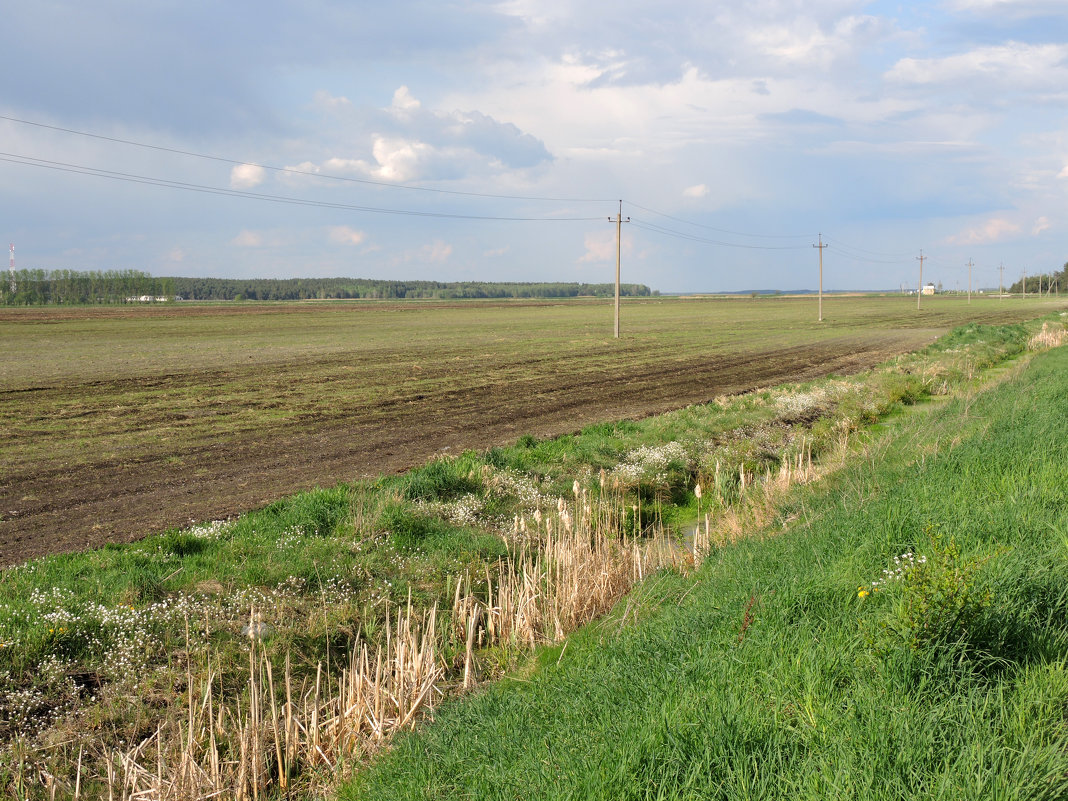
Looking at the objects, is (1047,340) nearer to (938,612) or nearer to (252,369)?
(252,369)

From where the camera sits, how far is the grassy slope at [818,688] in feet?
12.8

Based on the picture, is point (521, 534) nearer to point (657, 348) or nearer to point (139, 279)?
point (657, 348)

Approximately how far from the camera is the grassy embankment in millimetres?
6332

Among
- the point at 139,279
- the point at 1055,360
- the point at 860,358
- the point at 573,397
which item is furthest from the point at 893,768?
the point at 139,279

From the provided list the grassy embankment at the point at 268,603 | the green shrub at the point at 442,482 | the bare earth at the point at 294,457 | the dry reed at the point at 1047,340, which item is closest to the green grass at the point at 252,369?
the bare earth at the point at 294,457

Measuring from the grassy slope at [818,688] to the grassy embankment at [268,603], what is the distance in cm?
135

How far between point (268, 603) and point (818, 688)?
247 inches

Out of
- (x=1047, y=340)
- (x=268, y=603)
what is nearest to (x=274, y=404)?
(x=268, y=603)

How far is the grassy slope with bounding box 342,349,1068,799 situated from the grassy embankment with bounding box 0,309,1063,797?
135 centimetres

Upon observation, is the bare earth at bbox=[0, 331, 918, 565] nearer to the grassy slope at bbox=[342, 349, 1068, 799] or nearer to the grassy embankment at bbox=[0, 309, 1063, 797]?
the grassy embankment at bbox=[0, 309, 1063, 797]

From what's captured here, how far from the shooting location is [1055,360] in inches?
1073

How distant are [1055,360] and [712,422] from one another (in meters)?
16.2

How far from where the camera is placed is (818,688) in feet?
15.4

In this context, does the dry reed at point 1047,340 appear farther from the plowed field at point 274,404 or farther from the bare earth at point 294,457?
the bare earth at point 294,457
